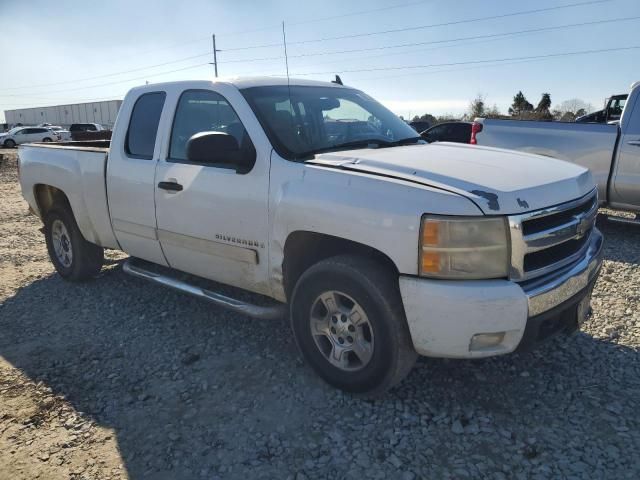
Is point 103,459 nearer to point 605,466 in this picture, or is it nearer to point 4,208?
point 605,466

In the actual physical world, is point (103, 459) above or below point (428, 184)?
below

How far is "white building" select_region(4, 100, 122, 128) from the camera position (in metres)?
63.1

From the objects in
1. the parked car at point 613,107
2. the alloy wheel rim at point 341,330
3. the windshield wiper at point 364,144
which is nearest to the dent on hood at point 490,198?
the alloy wheel rim at point 341,330

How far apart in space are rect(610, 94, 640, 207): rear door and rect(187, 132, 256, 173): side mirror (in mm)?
5183

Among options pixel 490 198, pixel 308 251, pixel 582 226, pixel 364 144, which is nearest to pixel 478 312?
pixel 490 198

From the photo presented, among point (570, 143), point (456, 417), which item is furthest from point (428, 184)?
point (570, 143)

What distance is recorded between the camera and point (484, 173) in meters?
2.88

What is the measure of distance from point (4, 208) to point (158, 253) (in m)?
7.87

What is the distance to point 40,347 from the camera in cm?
398

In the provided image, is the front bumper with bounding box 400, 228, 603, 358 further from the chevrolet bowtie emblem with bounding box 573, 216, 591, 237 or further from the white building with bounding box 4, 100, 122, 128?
the white building with bounding box 4, 100, 122, 128

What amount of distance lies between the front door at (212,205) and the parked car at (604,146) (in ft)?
15.8

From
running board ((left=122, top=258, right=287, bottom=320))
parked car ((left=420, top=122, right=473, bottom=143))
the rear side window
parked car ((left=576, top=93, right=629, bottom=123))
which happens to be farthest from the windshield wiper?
parked car ((left=420, top=122, right=473, bottom=143))

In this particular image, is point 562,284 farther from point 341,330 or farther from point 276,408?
point 276,408

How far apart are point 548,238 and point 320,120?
5.84 feet
